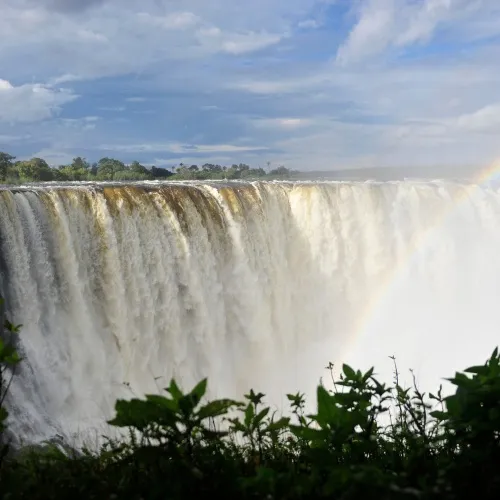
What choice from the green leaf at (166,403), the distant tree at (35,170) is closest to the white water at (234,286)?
the green leaf at (166,403)

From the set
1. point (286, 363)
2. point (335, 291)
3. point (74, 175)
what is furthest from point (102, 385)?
point (74, 175)

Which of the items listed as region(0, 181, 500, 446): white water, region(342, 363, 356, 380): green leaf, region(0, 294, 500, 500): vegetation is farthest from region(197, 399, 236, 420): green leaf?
region(0, 181, 500, 446): white water

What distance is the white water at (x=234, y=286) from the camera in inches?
390

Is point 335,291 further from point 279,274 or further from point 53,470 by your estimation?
point 53,470

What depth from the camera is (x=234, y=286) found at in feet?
45.5

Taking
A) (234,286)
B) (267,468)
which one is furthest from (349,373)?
(234,286)

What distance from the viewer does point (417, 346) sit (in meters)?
17.5

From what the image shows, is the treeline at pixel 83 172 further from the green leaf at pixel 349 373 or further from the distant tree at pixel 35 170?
the green leaf at pixel 349 373

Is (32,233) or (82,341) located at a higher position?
(32,233)

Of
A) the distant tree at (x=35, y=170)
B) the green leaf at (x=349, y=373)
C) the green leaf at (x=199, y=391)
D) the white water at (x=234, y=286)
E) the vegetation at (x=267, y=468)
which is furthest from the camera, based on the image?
the distant tree at (x=35, y=170)

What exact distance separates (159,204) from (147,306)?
193 cm

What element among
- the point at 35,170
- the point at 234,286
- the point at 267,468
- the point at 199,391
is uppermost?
the point at 35,170

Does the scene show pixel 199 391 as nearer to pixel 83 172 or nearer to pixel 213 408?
pixel 213 408

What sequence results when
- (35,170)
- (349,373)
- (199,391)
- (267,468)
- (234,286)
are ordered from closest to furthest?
(267,468) → (199,391) → (349,373) → (234,286) → (35,170)
